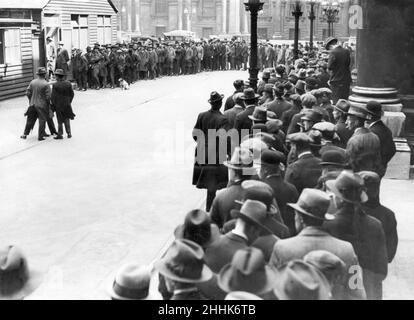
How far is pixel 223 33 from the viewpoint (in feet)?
204

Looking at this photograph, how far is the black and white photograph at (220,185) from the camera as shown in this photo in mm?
4168

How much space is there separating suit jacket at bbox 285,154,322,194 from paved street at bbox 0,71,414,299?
1.31 metres

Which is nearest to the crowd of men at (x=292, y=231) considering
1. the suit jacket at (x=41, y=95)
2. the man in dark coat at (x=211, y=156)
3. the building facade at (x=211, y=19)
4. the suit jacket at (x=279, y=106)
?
the man in dark coat at (x=211, y=156)

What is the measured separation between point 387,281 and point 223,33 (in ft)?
186

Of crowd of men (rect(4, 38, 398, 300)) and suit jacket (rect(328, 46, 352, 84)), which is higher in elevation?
suit jacket (rect(328, 46, 352, 84))

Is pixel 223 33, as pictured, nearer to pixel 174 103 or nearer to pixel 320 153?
pixel 174 103

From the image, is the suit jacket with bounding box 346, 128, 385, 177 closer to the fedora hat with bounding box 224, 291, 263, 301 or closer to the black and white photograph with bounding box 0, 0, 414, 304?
the black and white photograph with bounding box 0, 0, 414, 304

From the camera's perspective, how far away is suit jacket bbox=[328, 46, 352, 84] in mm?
14680

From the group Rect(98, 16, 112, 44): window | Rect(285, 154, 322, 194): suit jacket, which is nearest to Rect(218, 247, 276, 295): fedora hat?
Rect(285, 154, 322, 194): suit jacket

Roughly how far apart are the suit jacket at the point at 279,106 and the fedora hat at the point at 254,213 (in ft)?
20.6

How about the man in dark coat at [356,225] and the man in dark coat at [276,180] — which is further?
the man in dark coat at [276,180]

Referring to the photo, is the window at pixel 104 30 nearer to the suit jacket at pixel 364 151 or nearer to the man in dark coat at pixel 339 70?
the man in dark coat at pixel 339 70
